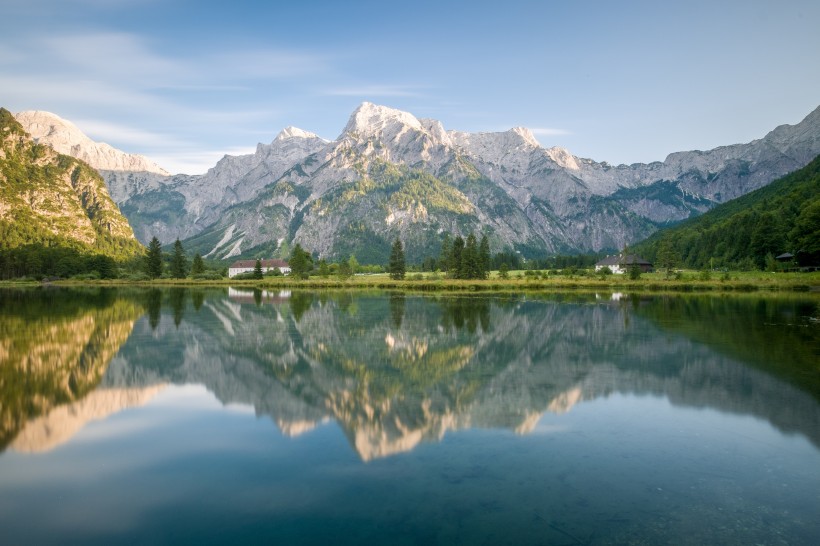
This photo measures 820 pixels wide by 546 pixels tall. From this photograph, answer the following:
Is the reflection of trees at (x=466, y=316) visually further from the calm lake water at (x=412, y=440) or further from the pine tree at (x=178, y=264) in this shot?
the pine tree at (x=178, y=264)

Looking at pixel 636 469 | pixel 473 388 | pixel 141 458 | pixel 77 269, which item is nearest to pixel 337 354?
pixel 473 388

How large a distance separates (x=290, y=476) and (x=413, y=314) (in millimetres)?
42472

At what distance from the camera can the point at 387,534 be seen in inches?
424

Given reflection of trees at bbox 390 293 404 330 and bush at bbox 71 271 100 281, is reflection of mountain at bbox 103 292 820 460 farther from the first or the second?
bush at bbox 71 271 100 281

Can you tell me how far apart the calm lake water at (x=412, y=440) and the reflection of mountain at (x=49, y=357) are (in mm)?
213

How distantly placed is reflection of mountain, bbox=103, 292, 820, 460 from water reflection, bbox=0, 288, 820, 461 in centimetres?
10

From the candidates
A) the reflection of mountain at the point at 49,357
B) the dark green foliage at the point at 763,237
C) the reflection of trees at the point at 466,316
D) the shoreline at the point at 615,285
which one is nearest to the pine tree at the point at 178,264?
the shoreline at the point at 615,285

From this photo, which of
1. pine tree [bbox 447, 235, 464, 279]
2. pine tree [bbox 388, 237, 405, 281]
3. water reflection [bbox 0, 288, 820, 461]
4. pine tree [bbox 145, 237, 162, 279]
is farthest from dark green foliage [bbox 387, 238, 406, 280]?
water reflection [bbox 0, 288, 820, 461]

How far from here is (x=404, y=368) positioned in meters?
27.9

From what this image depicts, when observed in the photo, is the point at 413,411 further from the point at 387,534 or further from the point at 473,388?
the point at 387,534

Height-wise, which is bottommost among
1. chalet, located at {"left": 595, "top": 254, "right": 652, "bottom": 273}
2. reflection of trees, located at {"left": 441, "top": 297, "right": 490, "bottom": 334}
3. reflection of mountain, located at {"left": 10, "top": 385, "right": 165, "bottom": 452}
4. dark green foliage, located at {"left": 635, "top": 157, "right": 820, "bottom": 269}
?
reflection of mountain, located at {"left": 10, "top": 385, "right": 165, "bottom": 452}

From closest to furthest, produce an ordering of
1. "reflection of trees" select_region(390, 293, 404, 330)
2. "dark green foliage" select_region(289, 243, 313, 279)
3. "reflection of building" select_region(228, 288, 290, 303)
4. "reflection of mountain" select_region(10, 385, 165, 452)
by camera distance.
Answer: "reflection of mountain" select_region(10, 385, 165, 452) < "reflection of trees" select_region(390, 293, 404, 330) < "reflection of building" select_region(228, 288, 290, 303) < "dark green foliage" select_region(289, 243, 313, 279)

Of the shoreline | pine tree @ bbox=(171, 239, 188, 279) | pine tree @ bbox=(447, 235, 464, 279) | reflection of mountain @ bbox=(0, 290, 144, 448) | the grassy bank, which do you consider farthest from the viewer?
pine tree @ bbox=(171, 239, 188, 279)

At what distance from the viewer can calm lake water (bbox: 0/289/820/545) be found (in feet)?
37.3
